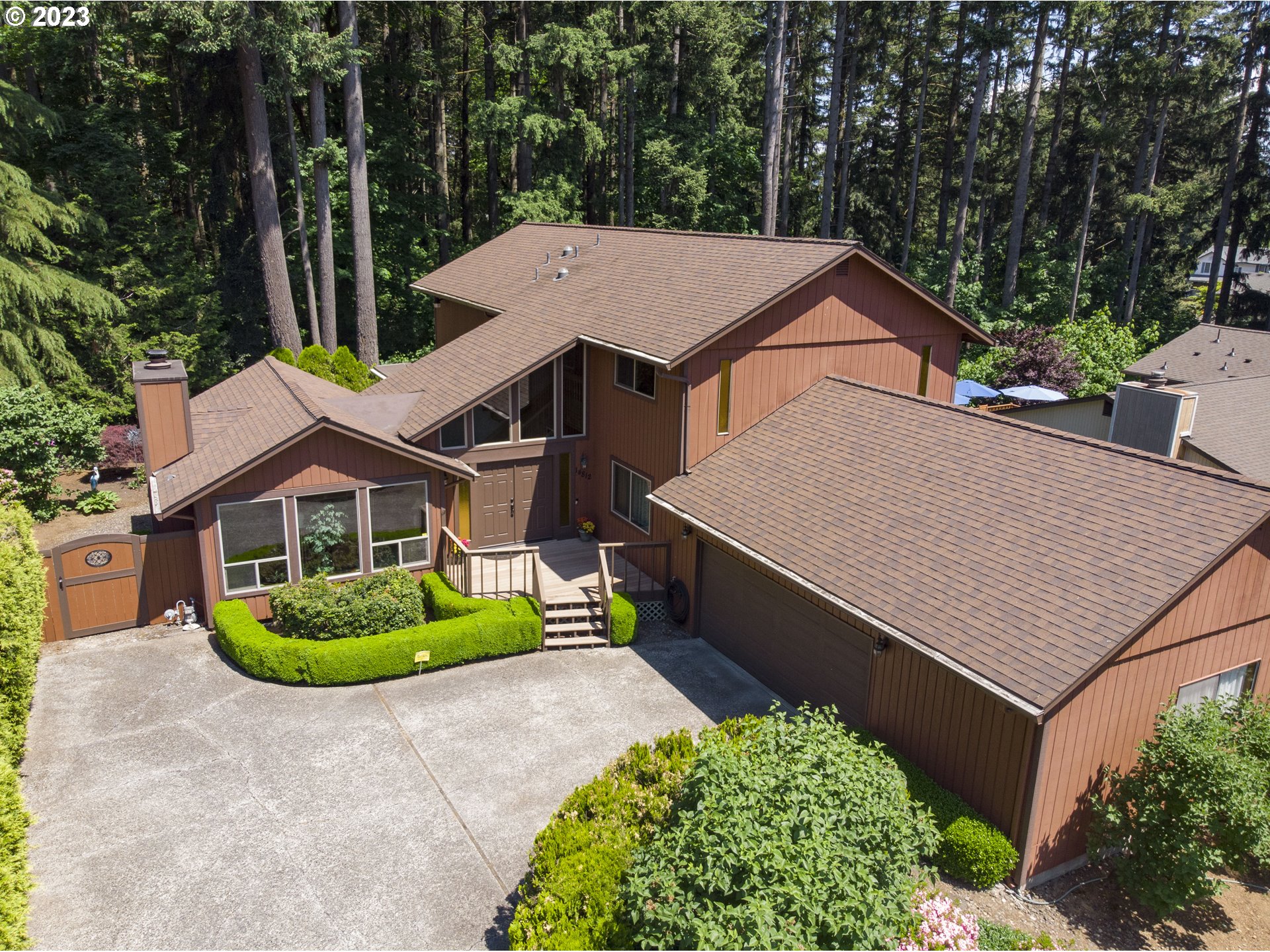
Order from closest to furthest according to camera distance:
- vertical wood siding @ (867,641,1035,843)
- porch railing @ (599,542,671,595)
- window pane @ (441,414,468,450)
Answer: vertical wood siding @ (867,641,1035,843), porch railing @ (599,542,671,595), window pane @ (441,414,468,450)

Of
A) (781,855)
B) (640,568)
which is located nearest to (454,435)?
(640,568)

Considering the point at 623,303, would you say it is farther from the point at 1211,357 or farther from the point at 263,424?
the point at 1211,357

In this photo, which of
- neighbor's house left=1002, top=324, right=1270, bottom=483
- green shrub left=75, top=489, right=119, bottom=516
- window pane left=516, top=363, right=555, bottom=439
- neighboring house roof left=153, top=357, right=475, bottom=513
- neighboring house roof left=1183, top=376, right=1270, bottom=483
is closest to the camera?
neighboring house roof left=153, top=357, right=475, bottom=513

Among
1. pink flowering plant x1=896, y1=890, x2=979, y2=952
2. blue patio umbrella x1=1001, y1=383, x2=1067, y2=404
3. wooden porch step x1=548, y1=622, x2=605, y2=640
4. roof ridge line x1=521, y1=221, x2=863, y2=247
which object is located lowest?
wooden porch step x1=548, y1=622, x2=605, y2=640

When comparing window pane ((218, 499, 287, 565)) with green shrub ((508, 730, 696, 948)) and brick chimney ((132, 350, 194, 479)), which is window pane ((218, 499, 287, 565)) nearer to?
brick chimney ((132, 350, 194, 479))

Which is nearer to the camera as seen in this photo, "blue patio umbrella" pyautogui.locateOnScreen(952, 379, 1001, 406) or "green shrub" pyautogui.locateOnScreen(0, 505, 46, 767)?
"green shrub" pyautogui.locateOnScreen(0, 505, 46, 767)

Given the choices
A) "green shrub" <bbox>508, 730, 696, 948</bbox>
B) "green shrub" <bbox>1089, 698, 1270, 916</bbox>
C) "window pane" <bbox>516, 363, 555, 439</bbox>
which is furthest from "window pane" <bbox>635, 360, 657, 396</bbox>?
"green shrub" <bbox>1089, 698, 1270, 916</bbox>
